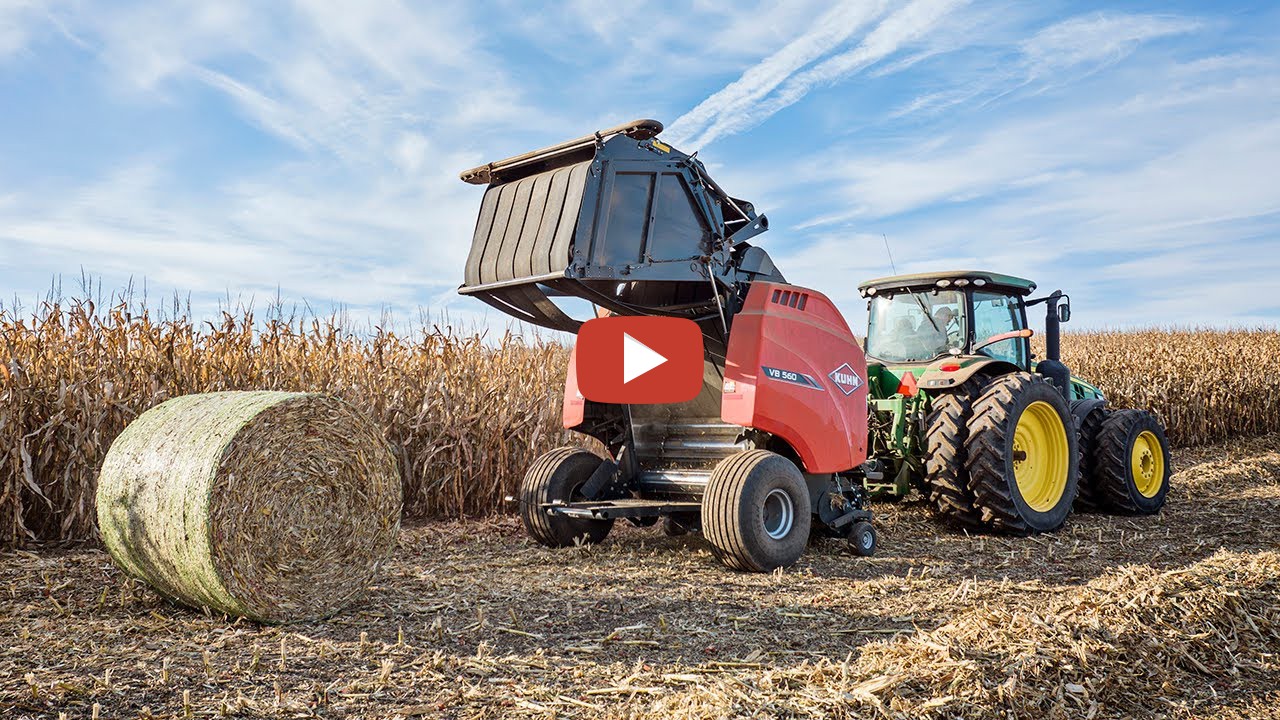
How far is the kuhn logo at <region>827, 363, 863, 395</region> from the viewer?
637 centimetres

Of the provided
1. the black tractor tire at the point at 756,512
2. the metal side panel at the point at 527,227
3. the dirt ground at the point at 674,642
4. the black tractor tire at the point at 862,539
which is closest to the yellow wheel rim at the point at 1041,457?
the dirt ground at the point at 674,642

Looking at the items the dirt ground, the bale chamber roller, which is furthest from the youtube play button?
the dirt ground

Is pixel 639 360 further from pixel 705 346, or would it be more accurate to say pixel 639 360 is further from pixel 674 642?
pixel 674 642

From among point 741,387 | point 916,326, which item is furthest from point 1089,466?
point 741,387

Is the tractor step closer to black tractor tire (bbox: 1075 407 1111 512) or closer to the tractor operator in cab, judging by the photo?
the tractor operator in cab

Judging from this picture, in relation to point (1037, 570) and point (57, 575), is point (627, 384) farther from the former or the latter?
point (57, 575)

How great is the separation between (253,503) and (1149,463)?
27.6 ft

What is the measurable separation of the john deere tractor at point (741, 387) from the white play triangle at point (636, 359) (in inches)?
3.5

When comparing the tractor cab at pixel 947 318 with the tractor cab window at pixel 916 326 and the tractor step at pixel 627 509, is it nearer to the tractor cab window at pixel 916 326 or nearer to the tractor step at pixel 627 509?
the tractor cab window at pixel 916 326

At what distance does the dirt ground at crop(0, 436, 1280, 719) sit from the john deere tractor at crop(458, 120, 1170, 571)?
43 cm

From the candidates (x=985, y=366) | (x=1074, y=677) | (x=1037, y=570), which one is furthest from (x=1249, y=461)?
(x=1074, y=677)

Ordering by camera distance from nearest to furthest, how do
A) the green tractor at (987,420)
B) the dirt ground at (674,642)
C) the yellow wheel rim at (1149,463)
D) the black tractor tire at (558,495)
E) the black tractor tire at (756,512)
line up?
the dirt ground at (674,642) < the black tractor tire at (756,512) < the black tractor tire at (558,495) < the green tractor at (987,420) < the yellow wheel rim at (1149,463)

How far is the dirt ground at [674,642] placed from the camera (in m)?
3.47

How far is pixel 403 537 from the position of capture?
280 inches
